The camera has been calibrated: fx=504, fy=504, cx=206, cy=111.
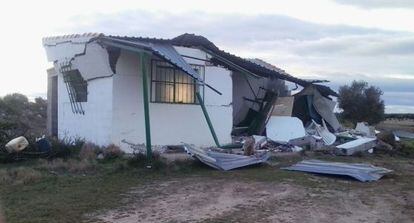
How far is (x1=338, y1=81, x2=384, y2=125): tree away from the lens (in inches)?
1136

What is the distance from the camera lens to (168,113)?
Result: 1582cm

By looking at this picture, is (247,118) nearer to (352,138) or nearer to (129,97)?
(352,138)

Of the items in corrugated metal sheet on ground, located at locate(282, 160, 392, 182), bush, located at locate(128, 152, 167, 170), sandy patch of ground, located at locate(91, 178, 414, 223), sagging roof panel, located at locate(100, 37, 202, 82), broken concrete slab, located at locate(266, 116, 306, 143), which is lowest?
sandy patch of ground, located at locate(91, 178, 414, 223)

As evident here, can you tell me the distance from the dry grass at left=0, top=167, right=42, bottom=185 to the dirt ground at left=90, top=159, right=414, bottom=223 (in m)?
2.24

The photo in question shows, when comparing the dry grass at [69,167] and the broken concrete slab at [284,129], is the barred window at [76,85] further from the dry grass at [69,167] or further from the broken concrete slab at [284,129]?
the broken concrete slab at [284,129]

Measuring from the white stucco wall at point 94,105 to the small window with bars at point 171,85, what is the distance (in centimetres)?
145

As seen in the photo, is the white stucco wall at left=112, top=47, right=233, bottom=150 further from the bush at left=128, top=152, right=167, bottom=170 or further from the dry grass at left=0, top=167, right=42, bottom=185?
the dry grass at left=0, top=167, right=42, bottom=185

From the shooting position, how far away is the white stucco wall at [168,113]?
1494 centimetres

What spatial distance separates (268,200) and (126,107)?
7541 millimetres

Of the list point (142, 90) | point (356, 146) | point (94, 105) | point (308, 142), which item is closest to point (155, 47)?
point (142, 90)

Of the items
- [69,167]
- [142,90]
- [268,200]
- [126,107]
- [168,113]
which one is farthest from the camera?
[168,113]

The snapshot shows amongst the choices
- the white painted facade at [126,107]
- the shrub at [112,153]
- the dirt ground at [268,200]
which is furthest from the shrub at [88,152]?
the dirt ground at [268,200]

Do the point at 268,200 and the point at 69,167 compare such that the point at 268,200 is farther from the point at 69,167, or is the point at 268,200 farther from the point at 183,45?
the point at 183,45

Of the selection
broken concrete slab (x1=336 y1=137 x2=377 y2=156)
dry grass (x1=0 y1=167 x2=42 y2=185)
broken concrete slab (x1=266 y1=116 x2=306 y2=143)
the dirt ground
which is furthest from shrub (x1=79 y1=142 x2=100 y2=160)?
broken concrete slab (x1=336 y1=137 x2=377 y2=156)
